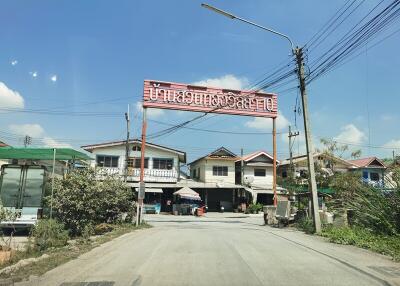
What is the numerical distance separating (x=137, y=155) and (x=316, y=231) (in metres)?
31.6

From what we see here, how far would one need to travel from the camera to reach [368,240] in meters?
14.8

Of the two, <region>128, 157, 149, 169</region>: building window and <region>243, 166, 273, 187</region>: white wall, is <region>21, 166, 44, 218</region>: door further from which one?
<region>243, 166, 273, 187</region>: white wall

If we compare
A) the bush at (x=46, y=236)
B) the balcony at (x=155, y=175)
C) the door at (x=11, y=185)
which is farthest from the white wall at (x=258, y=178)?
the bush at (x=46, y=236)

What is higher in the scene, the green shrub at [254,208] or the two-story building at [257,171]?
the two-story building at [257,171]

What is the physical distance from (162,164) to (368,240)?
35.9m

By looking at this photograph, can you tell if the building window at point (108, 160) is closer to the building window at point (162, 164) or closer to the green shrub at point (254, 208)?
the building window at point (162, 164)

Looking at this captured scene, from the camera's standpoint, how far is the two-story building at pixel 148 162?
47.7m

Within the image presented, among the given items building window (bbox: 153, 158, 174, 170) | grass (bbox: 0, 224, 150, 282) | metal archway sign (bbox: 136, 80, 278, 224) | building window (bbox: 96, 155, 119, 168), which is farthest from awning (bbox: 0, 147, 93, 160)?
building window (bbox: 153, 158, 174, 170)

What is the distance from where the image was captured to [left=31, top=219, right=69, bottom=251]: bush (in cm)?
1321

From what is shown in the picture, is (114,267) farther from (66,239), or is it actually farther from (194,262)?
(66,239)

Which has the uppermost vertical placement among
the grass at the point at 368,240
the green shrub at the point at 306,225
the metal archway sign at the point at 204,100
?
the metal archway sign at the point at 204,100

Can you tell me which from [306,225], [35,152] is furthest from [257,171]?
[35,152]

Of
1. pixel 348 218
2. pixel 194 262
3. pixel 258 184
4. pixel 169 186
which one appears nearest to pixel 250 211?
pixel 258 184

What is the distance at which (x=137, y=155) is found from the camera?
4909 cm
